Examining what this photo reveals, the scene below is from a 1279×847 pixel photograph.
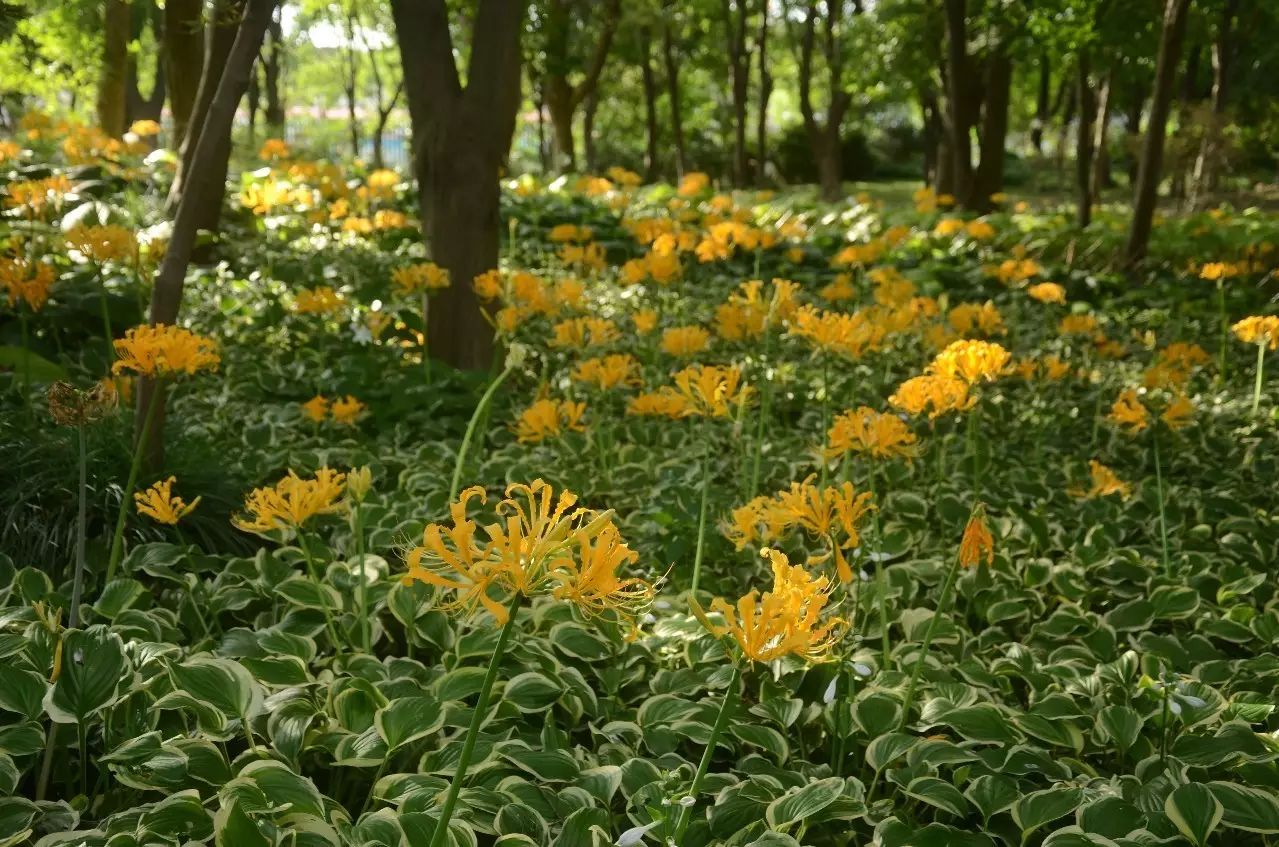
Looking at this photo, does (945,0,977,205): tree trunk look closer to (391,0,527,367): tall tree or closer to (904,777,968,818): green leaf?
(391,0,527,367): tall tree

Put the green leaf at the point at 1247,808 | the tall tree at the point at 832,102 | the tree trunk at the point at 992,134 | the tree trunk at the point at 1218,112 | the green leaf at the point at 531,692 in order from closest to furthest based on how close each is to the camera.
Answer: the green leaf at the point at 1247,808, the green leaf at the point at 531,692, the tree trunk at the point at 1218,112, the tree trunk at the point at 992,134, the tall tree at the point at 832,102

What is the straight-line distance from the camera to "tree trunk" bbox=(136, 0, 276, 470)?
10.3 ft

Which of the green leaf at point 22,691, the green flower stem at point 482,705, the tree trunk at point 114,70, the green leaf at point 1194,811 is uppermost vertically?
the tree trunk at point 114,70

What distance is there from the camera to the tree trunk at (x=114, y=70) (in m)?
11.7

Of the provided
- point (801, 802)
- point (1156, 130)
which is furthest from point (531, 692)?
point (1156, 130)

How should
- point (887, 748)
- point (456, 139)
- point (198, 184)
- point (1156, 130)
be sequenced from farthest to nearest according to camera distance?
point (1156, 130), point (456, 139), point (198, 184), point (887, 748)

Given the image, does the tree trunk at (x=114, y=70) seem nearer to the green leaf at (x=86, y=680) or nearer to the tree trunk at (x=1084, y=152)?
the tree trunk at (x=1084, y=152)

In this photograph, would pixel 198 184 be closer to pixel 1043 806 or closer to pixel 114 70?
pixel 1043 806

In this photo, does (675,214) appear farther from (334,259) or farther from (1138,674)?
(1138,674)

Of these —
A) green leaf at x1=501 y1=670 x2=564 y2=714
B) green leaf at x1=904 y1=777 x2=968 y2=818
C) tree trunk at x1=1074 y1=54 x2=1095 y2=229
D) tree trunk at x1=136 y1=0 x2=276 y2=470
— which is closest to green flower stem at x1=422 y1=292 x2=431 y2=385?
tree trunk at x1=136 y1=0 x2=276 y2=470

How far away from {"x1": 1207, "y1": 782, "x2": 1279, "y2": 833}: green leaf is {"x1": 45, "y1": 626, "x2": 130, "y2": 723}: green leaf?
1.99 m

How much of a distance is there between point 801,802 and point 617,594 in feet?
2.29

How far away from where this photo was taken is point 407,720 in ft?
6.29

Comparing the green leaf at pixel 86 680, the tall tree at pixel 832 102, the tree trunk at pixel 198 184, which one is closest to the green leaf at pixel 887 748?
the green leaf at pixel 86 680
